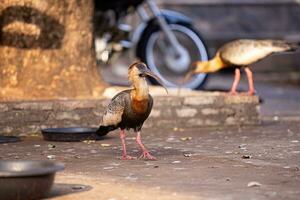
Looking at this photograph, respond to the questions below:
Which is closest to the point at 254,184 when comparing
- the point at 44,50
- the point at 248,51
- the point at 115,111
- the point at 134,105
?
the point at 134,105

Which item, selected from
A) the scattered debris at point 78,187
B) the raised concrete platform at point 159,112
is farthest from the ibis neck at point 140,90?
the raised concrete platform at point 159,112

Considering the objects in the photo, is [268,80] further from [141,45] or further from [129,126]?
[129,126]

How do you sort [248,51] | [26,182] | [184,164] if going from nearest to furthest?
[26,182]
[184,164]
[248,51]

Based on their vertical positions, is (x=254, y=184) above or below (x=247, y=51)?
below

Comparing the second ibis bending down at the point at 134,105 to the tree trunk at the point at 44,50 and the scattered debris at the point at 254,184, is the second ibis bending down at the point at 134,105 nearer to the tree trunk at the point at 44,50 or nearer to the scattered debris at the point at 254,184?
the scattered debris at the point at 254,184

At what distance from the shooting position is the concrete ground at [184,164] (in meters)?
6.77

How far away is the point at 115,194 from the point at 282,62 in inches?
648

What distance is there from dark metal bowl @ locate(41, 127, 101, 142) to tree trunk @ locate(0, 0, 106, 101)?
1.01 metres

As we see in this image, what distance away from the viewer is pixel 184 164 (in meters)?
8.10

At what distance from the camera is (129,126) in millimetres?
8469

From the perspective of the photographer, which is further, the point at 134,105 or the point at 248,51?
the point at 248,51

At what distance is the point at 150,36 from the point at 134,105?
538 centimetres

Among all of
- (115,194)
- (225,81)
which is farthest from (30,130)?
(225,81)

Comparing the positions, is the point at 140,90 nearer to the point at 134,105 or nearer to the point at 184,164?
the point at 134,105
